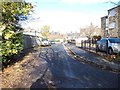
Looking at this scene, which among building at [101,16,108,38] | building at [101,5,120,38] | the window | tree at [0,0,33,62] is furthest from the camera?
building at [101,16,108,38]

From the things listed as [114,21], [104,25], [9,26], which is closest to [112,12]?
[114,21]

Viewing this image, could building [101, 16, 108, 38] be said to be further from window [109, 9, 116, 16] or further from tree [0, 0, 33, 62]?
tree [0, 0, 33, 62]

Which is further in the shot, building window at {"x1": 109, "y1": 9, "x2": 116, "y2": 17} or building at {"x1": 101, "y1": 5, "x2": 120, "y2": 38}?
building window at {"x1": 109, "y1": 9, "x2": 116, "y2": 17}

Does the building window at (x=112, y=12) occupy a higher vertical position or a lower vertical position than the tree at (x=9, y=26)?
higher

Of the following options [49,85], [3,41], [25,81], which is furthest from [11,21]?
[49,85]

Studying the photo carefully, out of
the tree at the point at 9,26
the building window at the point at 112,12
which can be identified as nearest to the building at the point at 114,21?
the building window at the point at 112,12

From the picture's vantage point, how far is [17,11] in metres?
14.8

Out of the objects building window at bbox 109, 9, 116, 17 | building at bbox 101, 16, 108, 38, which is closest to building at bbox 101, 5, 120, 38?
building window at bbox 109, 9, 116, 17

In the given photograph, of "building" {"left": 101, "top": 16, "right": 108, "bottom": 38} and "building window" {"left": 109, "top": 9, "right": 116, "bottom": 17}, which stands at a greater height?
"building window" {"left": 109, "top": 9, "right": 116, "bottom": 17}

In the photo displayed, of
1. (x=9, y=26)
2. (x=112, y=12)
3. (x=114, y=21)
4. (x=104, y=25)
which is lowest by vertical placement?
(x=9, y=26)

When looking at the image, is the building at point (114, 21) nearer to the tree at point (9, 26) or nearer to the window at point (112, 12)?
the window at point (112, 12)

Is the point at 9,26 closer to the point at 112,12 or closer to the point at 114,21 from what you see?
the point at 114,21

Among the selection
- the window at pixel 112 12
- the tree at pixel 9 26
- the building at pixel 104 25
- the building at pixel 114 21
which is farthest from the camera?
the building at pixel 104 25

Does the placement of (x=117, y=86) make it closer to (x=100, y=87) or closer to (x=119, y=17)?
(x=100, y=87)
